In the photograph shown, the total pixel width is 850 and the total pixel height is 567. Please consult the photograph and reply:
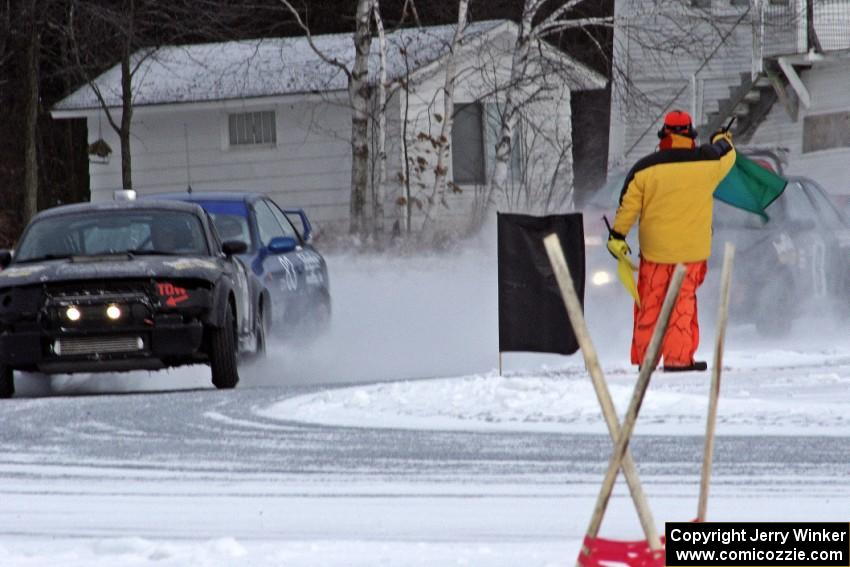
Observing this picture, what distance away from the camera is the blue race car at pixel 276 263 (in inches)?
608

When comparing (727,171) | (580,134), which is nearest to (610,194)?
(727,171)

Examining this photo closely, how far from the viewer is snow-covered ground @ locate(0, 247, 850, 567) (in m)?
7.20

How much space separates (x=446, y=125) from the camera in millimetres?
30594

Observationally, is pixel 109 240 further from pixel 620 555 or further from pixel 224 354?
pixel 620 555

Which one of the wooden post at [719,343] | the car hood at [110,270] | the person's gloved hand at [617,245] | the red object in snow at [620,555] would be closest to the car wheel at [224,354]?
the car hood at [110,270]

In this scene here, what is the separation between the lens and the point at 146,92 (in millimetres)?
36250

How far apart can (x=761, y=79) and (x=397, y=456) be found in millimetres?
26619

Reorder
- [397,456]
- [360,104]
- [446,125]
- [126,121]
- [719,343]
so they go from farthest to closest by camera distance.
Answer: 1. [126,121]
2. [446,125]
3. [360,104]
4. [397,456]
5. [719,343]

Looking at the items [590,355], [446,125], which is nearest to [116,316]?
[590,355]

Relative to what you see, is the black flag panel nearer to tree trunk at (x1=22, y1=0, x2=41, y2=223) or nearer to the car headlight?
the car headlight

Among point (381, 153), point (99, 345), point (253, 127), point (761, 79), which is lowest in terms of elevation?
point (99, 345)

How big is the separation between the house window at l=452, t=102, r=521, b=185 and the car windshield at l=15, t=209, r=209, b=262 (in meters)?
20.6

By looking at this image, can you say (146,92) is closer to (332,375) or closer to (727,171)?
(332,375)

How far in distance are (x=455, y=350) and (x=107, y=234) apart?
359 centimetres
